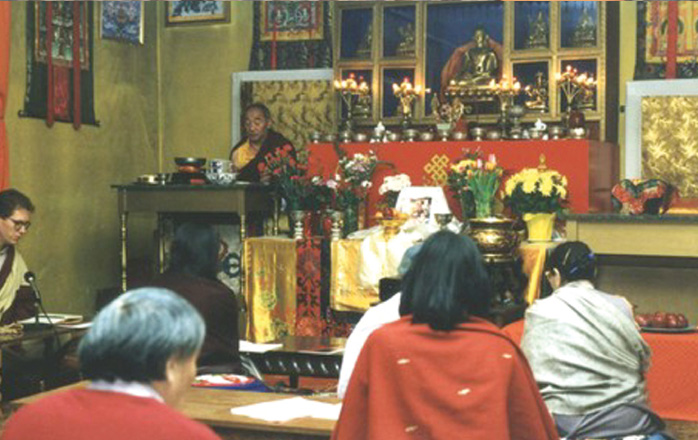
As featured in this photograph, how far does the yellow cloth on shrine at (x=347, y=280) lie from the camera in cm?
815

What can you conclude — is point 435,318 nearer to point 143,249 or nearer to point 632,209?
point 632,209

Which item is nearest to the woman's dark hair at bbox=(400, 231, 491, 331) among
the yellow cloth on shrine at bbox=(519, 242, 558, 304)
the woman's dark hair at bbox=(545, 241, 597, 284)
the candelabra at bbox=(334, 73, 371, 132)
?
the woman's dark hair at bbox=(545, 241, 597, 284)

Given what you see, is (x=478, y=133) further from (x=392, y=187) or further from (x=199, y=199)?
(x=199, y=199)

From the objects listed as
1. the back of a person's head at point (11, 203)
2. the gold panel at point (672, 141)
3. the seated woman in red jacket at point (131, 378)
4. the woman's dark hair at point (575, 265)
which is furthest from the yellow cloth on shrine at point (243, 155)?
the seated woman in red jacket at point (131, 378)

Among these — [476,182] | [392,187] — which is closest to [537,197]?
[476,182]

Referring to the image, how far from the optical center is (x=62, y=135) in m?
9.60

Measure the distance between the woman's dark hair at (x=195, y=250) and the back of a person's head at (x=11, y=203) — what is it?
6.24 ft

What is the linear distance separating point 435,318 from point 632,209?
16.6 ft

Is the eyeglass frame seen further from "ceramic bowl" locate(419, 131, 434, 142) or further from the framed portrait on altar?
"ceramic bowl" locate(419, 131, 434, 142)

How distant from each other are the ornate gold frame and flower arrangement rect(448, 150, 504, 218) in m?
1.48

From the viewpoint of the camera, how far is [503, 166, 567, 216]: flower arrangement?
25.7 ft

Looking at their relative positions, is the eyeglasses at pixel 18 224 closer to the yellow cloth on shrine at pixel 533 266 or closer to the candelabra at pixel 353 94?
the yellow cloth on shrine at pixel 533 266

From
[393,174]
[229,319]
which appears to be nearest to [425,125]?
[393,174]

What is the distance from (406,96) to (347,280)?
211 centimetres
